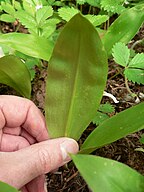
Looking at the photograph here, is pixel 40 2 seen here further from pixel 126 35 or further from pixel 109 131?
pixel 109 131

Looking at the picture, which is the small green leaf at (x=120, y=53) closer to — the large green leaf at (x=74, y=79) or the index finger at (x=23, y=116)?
the large green leaf at (x=74, y=79)

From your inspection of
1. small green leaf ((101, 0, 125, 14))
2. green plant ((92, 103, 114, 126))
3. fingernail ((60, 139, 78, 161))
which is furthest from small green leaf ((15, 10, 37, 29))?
fingernail ((60, 139, 78, 161))

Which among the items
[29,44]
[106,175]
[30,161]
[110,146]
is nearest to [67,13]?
[29,44]

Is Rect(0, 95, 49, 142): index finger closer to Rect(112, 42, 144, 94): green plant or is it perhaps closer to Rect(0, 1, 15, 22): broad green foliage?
Rect(112, 42, 144, 94): green plant

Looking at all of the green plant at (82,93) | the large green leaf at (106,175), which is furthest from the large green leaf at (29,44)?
the large green leaf at (106,175)

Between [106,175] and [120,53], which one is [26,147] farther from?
[120,53]

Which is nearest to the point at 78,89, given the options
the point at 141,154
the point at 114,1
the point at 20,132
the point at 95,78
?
the point at 95,78
